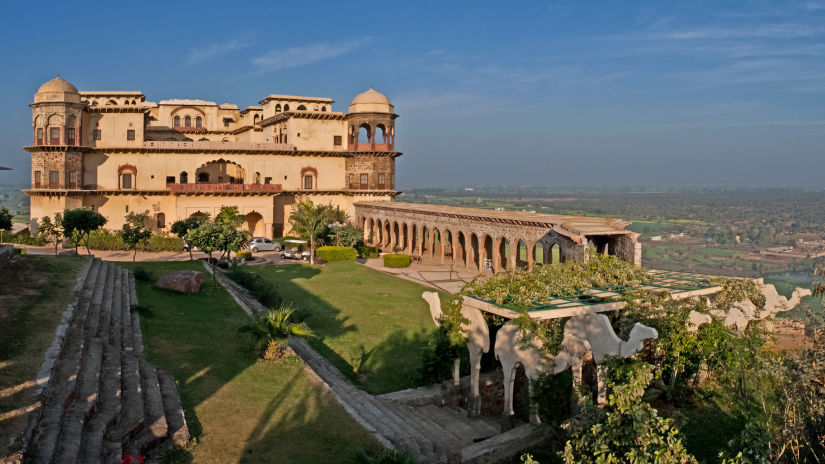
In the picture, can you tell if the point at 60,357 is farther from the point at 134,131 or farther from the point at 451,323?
the point at 134,131

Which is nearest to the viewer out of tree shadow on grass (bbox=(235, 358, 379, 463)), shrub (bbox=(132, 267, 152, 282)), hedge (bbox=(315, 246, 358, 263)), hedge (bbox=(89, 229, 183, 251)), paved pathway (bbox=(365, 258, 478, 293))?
tree shadow on grass (bbox=(235, 358, 379, 463))

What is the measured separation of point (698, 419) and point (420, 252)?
82.9 feet

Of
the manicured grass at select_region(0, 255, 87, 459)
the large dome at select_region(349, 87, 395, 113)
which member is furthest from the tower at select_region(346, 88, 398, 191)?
the manicured grass at select_region(0, 255, 87, 459)

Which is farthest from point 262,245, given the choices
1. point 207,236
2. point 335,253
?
point 207,236

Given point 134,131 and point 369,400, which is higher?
point 134,131

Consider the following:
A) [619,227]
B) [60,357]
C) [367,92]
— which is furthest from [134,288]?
[367,92]

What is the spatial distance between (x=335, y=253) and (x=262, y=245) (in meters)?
6.45

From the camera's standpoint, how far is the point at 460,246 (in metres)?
34.6

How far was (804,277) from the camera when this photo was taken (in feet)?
122

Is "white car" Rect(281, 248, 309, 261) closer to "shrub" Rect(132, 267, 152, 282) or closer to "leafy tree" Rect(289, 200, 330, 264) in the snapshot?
"leafy tree" Rect(289, 200, 330, 264)

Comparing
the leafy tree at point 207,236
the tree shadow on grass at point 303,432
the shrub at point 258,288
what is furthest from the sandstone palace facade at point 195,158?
the tree shadow on grass at point 303,432

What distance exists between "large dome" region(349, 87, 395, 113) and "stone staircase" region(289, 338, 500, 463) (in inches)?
1296

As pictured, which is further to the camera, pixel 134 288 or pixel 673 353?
pixel 134 288

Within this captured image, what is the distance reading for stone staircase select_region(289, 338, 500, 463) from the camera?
8695 millimetres
